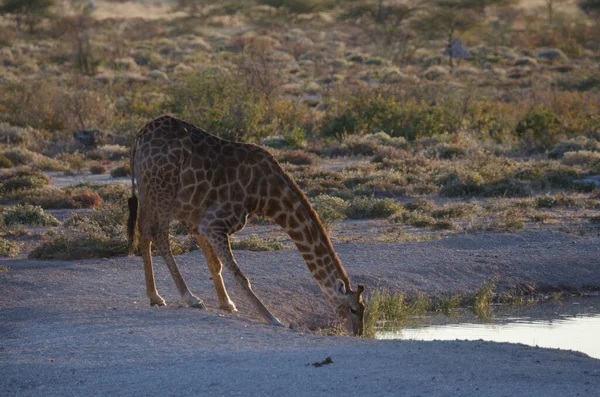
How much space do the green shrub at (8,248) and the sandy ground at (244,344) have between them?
0.62 meters

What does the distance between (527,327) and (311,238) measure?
9.64 feet

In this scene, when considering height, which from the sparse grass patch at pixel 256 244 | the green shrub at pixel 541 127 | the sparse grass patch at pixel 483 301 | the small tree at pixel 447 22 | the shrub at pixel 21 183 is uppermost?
the sparse grass patch at pixel 483 301

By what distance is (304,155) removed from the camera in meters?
23.7

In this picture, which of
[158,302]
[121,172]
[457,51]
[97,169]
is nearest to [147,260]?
[158,302]

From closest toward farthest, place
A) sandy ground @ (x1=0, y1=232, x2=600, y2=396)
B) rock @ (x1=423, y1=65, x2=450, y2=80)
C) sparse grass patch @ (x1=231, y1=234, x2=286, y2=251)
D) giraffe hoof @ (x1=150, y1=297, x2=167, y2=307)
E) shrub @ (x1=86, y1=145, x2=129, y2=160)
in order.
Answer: sandy ground @ (x1=0, y1=232, x2=600, y2=396), giraffe hoof @ (x1=150, y1=297, x2=167, y2=307), sparse grass patch @ (x1=231, y1=234, x2=286, y2=251), shrub @ (x1=86, y1=145, x2=129, y2=160), rock @ (x1=423, y1=65, x2=450, y2=80)

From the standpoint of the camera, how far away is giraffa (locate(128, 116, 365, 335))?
1023 centimetres

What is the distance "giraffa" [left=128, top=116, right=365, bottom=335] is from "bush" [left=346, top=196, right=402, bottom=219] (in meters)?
7.55

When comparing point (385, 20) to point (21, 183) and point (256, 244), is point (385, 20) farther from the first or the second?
point (256, 244)

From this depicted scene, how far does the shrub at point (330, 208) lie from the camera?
17156mm

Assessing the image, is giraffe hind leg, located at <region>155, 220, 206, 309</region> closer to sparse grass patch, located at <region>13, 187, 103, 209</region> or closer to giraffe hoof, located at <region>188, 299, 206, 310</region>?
giraffe hoof, located at <region>188, 299, 206, 310</region>

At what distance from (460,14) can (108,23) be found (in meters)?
26.0

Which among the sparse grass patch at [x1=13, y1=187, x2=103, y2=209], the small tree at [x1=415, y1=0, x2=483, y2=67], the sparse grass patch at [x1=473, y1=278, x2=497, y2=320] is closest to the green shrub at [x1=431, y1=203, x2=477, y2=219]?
the sparse grass patch at [x1=473, y1=278, x2=497, y2=320]

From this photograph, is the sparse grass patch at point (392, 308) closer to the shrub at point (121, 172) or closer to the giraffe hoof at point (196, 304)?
the giraffe hoof at point (196, 304)

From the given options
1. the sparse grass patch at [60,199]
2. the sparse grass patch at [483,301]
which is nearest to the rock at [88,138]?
the sparse grass patch at [60,199]
